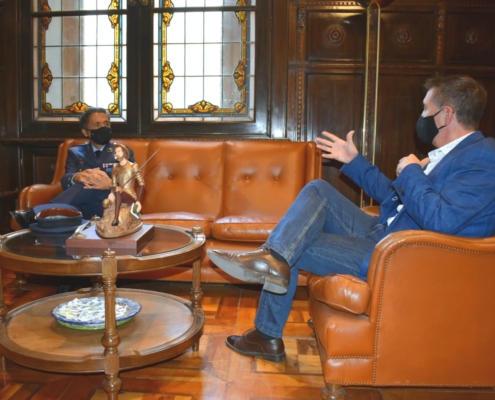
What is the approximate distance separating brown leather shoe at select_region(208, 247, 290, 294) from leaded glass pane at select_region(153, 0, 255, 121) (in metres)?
2.30

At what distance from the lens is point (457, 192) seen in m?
1.59

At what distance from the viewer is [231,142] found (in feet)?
11.2

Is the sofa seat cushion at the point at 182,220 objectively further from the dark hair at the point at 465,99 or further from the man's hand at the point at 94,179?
the dark hair at the point at 465,99

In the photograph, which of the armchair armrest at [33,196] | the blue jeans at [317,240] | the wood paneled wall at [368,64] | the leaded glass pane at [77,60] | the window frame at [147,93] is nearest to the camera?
the blue jeans at [317,240]

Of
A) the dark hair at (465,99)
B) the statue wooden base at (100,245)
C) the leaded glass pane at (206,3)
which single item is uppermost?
the leaded glass pane at (206,3)

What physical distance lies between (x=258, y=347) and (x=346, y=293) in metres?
0.62

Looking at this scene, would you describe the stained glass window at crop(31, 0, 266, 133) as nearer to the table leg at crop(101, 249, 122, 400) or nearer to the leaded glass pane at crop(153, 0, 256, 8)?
the leaded glass pane at crop(153, 0, 256, 8)

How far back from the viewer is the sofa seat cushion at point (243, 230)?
278cm

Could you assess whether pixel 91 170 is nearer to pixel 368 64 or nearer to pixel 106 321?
pixel 106 321

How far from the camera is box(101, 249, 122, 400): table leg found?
1.60 metres

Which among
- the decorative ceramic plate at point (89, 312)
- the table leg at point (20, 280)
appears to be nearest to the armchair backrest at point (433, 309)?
the decorative ceramic plate at point (89, 312)

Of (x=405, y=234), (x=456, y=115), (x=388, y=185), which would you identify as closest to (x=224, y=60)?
(x=388, y=185)

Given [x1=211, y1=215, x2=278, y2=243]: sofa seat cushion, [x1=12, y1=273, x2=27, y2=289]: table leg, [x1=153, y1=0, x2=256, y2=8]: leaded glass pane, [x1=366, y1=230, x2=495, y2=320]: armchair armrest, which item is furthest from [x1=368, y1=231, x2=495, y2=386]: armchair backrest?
[x1=153, y1=0, x2=256, y2=8]: leaded glass pane

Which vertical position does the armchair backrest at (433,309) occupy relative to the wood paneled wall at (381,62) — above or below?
below
